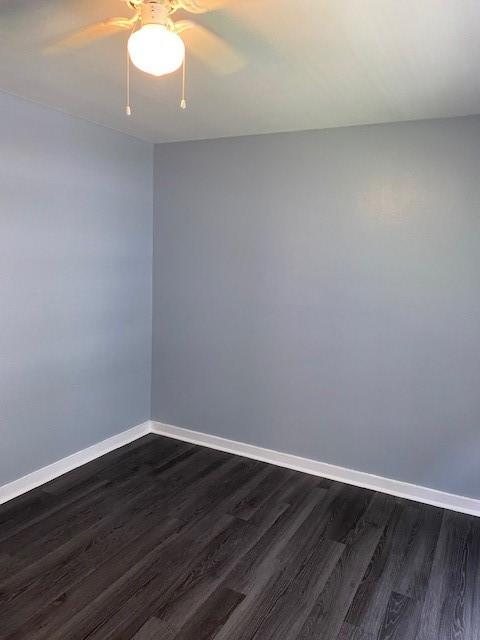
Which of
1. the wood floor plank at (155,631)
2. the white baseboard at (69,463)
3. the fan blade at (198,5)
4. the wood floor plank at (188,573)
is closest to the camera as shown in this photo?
the fan blade at (198,5)

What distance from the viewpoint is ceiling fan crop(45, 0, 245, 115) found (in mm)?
1496

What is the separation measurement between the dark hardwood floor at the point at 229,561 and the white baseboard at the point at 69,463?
0.22 feet

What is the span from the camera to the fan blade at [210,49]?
5.94 ft

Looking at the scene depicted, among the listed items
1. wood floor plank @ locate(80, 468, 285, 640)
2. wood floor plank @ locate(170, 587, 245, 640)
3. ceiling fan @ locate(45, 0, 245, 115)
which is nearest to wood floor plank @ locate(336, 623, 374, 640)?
wood floor plank @ locate(170, 587, 245, 640)

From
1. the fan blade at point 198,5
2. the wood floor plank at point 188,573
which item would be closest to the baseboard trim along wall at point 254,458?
the wood floor plank at point 188,573

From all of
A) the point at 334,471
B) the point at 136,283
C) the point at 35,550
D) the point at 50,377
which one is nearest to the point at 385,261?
the point at 334,471

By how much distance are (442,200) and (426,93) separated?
67 centimetres

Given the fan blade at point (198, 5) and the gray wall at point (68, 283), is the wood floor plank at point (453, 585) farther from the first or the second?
the fan blade at point (198, 5)

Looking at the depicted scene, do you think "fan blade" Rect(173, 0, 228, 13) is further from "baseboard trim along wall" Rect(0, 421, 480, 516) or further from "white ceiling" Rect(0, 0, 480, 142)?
"baseboard trim along wall" Rect(0, 421, 480, 516)

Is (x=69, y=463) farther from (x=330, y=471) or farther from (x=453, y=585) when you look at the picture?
(x=453, y=585)

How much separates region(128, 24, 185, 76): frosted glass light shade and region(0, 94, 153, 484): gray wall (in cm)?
158

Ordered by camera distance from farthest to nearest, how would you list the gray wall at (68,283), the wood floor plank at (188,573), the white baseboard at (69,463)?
the white baseboard at (69,463) < the gray wall at (68,283) < the wood floor plank at (188,573)

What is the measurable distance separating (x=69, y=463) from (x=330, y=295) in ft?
6.97

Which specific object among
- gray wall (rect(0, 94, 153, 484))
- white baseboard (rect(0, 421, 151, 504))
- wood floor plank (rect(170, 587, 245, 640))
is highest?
gray wall (rect(0, 94, 153, 484))
